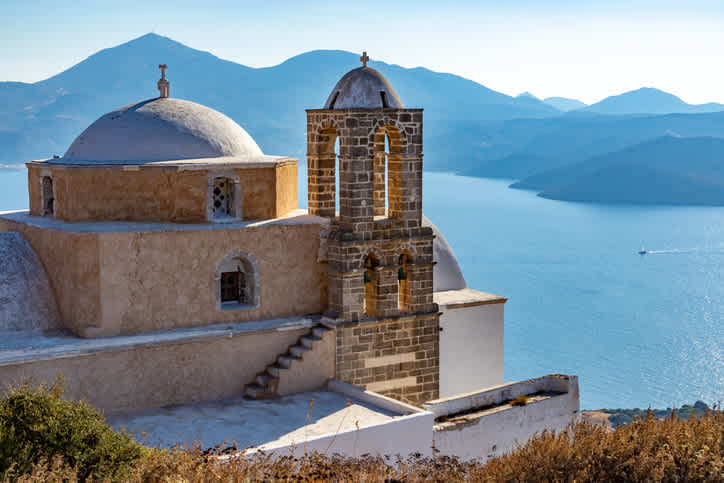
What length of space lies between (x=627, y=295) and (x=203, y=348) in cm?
6224

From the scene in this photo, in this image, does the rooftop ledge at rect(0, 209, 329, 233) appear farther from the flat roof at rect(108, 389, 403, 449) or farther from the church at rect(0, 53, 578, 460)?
the flat roof at rect(108, 389, 403, 449)

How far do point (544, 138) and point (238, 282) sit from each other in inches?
5285

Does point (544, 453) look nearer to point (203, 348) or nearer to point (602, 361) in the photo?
point (203, 348)

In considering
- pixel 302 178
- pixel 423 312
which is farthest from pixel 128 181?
pixel 302 178

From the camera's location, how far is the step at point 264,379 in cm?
1265

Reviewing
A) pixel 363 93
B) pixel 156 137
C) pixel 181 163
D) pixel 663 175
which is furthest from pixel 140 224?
pixel 663 175

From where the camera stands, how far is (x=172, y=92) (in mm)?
116250

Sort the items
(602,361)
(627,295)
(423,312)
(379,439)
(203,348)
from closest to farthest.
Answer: (379,439)
(203,348)
(423,312)
(602,361)
(627,295)

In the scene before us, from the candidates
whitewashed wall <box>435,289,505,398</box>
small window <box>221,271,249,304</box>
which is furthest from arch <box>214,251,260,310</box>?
whitewashed wall <box>435,289,505,398</box>

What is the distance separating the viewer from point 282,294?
43.1 feet

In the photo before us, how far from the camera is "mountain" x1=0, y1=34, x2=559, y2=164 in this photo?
93250mm

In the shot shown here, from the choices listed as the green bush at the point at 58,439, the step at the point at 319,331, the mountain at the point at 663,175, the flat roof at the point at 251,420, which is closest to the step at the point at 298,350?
the step at the point at 319,331

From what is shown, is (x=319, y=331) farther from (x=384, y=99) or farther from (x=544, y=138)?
(x=544, y=138)

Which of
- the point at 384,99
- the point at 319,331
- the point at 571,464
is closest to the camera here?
the point at 571,464
